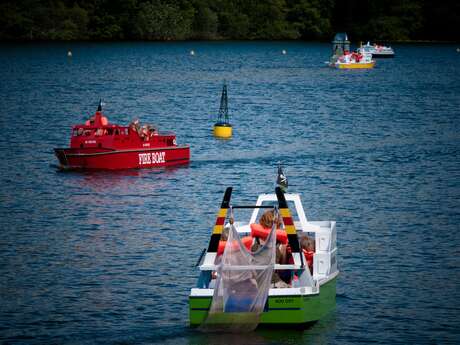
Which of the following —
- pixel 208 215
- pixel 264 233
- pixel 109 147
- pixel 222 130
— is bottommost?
pixel 222 130

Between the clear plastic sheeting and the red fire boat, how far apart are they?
26.7 meters

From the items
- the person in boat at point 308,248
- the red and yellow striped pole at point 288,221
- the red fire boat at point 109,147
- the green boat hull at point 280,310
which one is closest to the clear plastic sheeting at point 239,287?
the green boat hull at point 280,310

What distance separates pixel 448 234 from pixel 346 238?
344 cm

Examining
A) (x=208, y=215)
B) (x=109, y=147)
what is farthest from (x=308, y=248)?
(x=109, y=147)

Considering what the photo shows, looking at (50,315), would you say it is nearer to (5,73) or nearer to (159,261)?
(159,261)

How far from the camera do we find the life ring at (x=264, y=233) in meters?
25.4

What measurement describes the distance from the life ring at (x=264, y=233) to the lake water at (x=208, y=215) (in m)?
2.08

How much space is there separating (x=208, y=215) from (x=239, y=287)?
17268 mm

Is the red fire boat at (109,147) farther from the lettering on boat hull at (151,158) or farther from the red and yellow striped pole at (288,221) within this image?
the red and yellow striped pole at (288,221)

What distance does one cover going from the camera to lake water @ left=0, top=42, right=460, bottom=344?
90.5ft

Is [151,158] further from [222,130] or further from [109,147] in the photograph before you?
[222,130]

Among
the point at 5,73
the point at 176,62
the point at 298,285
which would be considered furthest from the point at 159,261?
the point at 176,62

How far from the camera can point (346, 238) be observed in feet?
121

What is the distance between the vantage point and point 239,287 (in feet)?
80.3
